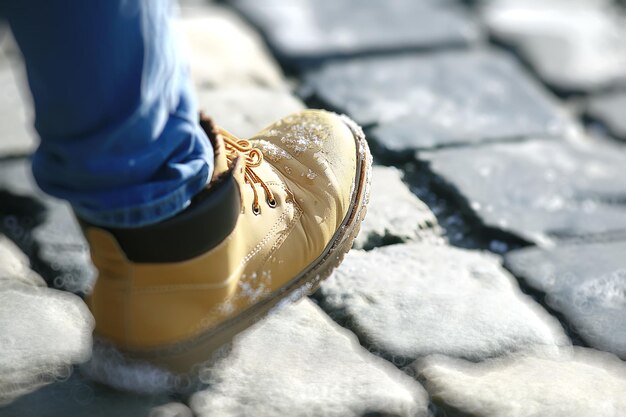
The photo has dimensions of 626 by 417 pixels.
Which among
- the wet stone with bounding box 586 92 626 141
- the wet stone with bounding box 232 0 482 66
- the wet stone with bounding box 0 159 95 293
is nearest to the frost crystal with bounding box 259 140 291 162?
the wet stone with bounding box 0 159 95 293

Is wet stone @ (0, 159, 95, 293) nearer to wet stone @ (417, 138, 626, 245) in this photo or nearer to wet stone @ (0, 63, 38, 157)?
wet stone @ (0, 63, 38, 157)

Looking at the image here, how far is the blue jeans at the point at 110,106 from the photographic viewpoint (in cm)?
105

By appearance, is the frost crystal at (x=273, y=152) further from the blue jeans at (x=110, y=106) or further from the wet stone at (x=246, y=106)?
the wet stone at (x=246, y=106)

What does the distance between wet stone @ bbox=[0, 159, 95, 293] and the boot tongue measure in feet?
1.23

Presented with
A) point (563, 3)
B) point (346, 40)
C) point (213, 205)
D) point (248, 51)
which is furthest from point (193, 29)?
point (213, 205)

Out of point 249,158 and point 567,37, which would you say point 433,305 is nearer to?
point 249,158

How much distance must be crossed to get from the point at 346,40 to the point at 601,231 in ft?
3.29

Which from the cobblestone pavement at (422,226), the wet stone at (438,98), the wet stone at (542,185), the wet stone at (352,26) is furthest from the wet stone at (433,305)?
the wet stone at (352,26)

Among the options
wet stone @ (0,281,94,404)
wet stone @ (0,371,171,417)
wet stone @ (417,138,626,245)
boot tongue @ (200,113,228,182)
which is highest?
boot tongue @ (200,113,228,182)

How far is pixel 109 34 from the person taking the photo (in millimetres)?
1057

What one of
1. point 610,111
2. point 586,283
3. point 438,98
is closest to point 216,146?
point 586,283

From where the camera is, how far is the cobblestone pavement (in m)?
1.30

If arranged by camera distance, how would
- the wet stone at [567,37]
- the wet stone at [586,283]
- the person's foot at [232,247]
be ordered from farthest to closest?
the wet stone at [567,37]
the wet stone at [586,283]
the person's foot at [232,247]

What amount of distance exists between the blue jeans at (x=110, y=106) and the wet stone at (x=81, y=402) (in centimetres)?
25
